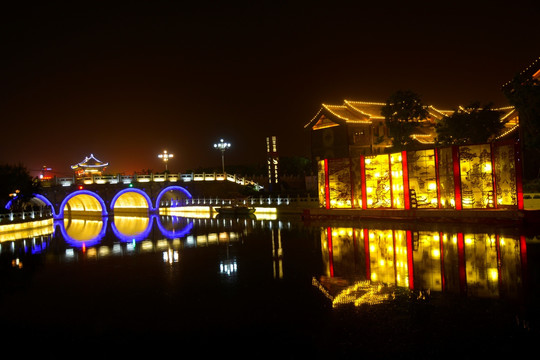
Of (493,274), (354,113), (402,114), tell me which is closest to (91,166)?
(354,113)

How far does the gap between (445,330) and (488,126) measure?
25026 millimetres

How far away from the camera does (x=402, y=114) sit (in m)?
30.5

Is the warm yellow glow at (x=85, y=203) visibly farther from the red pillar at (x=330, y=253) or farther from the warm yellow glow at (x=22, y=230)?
the red pillar at (x=330, y=253)

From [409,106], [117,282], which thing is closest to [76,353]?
[117,282]

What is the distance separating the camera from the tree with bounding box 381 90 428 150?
30484 mm

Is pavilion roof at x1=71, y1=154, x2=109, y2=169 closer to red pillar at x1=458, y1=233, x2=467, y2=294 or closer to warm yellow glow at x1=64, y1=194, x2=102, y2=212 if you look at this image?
warm yellow glow at x1=64, y1=194, x2=102, y2=212

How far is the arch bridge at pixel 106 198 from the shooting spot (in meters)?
39.6

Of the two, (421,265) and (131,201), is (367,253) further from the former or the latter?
(131,201)

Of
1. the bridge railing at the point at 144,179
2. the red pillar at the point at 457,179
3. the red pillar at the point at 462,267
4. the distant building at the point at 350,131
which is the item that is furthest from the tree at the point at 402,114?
the bridge railing at the point at 144,179

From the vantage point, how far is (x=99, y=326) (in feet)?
27.7

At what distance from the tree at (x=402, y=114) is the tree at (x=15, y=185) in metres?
24.1

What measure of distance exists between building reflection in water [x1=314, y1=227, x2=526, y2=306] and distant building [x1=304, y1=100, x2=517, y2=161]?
21224 mm

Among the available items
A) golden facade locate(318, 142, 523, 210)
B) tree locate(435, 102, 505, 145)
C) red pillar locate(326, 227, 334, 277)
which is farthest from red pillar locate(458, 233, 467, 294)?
tree locate(435, 102, 505, 145)

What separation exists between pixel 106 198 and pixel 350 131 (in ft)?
68.7
